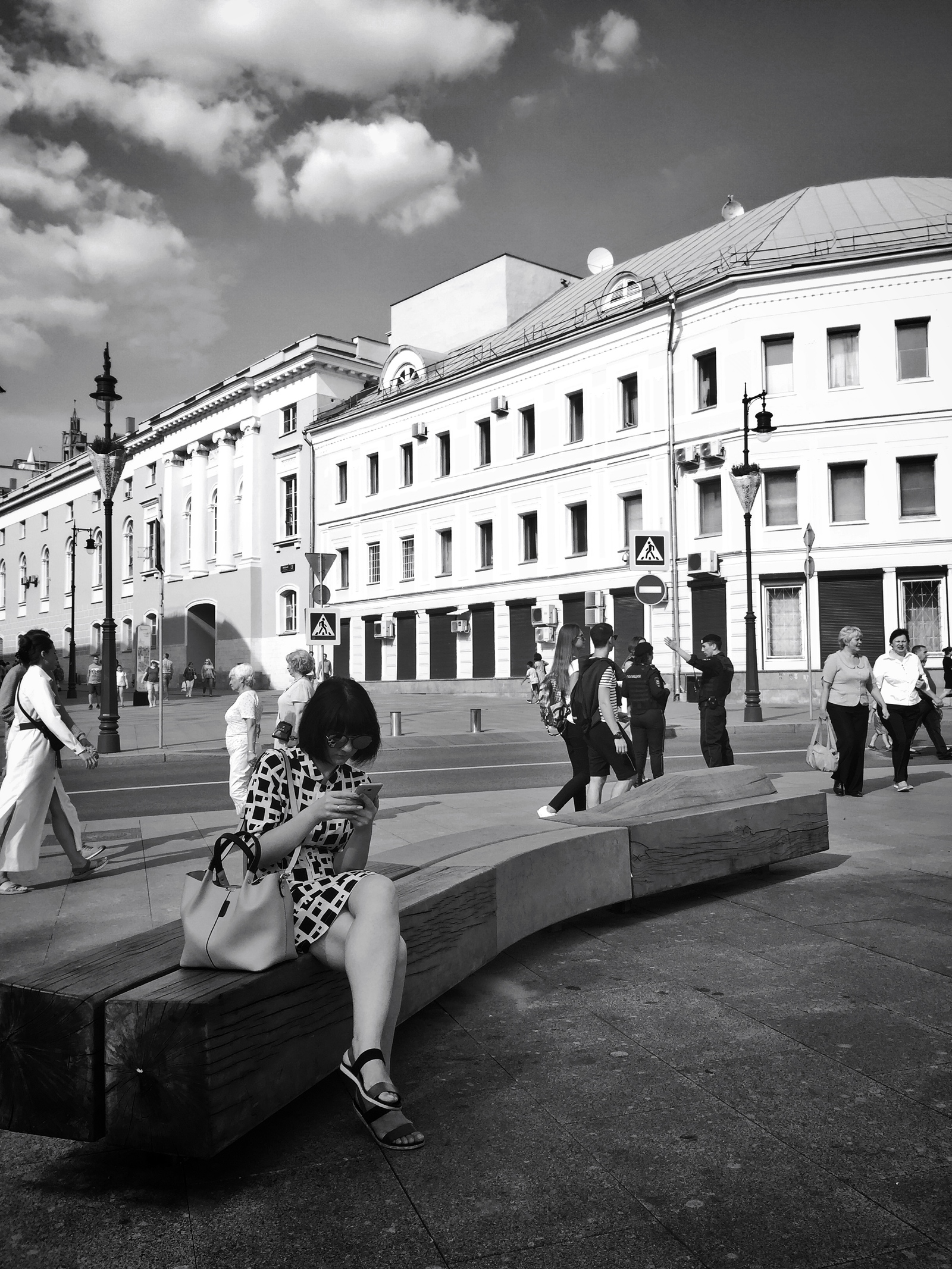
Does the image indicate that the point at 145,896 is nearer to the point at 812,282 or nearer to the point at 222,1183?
the point at 222,1183

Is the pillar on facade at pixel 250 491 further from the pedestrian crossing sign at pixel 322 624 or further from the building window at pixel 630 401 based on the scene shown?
the pedestrian crossing sign at pixel 322 624

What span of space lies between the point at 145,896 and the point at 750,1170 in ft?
15.9

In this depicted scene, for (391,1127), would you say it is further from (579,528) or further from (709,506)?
(579,528)

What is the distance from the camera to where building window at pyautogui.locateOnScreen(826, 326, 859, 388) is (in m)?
30.7

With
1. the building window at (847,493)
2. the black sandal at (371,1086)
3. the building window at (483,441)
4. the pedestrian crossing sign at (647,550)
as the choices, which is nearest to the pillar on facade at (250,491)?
the building window at (483,441)

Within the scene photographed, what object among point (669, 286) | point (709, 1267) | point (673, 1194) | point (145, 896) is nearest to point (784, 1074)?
point (673, 1194)

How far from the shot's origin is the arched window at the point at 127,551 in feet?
208

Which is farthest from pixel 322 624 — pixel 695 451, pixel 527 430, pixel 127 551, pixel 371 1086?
pixel 127 551

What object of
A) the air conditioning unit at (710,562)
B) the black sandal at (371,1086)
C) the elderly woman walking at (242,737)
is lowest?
the black sandal at (371,1086)

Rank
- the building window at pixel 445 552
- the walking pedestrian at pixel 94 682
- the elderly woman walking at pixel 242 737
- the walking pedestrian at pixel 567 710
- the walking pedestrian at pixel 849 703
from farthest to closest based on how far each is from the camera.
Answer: the building window at pixel 445 552
the walking pedestrian at pixel 94 682
the walking pedestrian at pixel 849 703
the elderly woman walking at pixel 242 737
the walking pedestrian at pixel 567 710

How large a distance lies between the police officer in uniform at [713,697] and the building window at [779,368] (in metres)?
21.3

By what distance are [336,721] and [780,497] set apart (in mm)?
29365

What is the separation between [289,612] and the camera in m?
49.4

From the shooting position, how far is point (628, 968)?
4926 millimetres
